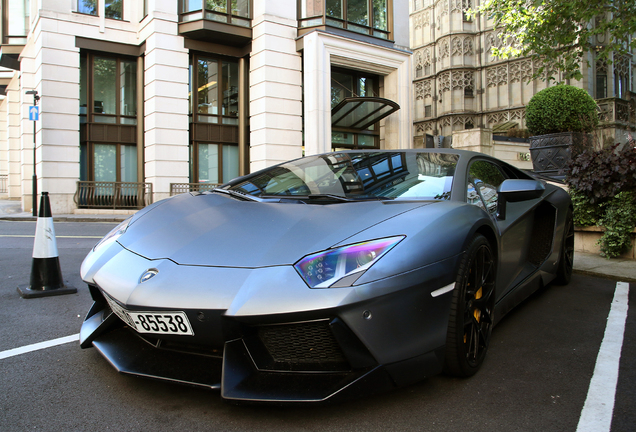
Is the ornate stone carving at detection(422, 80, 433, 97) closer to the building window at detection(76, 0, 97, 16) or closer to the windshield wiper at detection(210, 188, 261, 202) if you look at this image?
the building window at detection(76, 0, 97, 16)

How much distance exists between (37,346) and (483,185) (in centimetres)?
283

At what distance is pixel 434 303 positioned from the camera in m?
2.02

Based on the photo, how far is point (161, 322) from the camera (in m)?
1.86

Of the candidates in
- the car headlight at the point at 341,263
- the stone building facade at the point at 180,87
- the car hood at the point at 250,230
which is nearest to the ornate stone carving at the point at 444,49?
the stone building facade at the point at 180,87

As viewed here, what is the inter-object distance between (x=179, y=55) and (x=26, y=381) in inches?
644

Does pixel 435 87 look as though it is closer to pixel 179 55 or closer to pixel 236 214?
pixel 179 55

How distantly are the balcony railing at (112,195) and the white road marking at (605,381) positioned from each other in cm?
1539

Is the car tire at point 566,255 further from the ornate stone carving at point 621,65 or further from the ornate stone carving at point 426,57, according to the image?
the ornate stone carving at point 426,57

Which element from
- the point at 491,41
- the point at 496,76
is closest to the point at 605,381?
the point at 496,76

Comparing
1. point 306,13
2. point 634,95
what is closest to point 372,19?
point 306,13

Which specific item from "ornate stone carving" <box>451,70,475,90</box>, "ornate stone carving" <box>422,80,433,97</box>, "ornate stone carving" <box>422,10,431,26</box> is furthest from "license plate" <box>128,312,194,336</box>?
"ornate stone carving" <box>422,10,431,26</box>

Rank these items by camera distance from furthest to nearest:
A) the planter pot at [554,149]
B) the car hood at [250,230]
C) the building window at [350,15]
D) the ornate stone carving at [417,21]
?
the ornate stone carving at [417,21] < the building window at [350,15] < the planter pot at [554,149] < the car hood at [250,230]

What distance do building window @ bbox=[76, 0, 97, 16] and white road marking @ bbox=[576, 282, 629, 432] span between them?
18.6 m

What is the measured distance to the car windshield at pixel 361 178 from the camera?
263 cm
